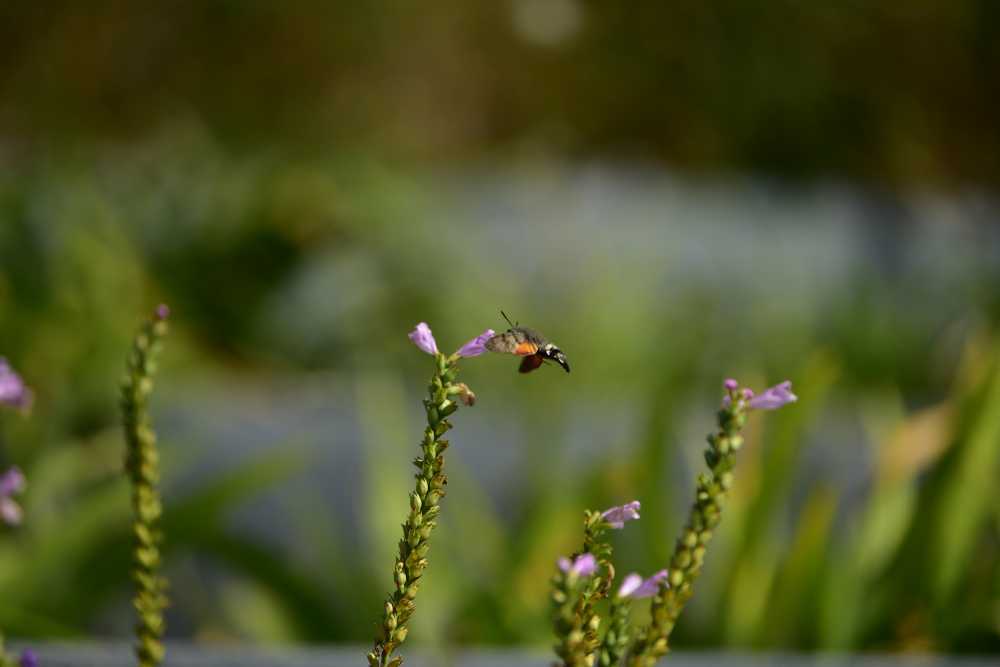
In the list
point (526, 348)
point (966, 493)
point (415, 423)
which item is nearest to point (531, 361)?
point (526, 348)

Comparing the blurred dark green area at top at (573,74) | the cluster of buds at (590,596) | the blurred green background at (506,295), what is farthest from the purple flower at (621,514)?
the blurred dark green area at top at (573,74)

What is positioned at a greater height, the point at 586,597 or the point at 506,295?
the point at 506,295

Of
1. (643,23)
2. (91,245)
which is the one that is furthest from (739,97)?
(91,245)

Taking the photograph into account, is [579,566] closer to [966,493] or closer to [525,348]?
[525,348]

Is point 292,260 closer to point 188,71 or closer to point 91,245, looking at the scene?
point 91,245

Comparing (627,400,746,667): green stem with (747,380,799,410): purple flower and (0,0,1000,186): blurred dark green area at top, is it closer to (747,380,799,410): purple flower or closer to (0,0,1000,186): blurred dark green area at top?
(747,380,799,410): purple flower

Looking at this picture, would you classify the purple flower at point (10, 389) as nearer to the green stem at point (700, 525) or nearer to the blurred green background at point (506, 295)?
the green stem at point (700, 525)
